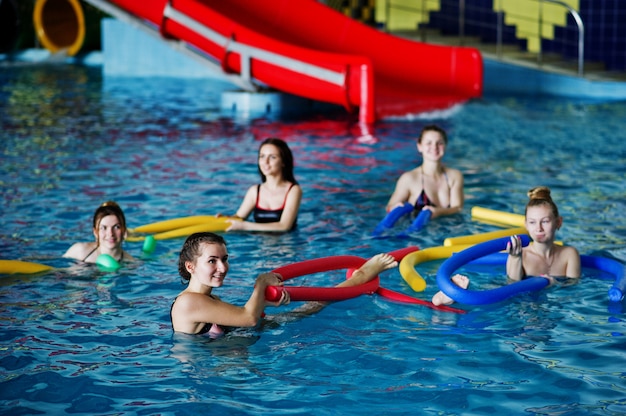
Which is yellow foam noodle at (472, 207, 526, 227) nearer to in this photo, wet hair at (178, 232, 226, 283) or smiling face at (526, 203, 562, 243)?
smiling face at (526, 203, 562, 243)

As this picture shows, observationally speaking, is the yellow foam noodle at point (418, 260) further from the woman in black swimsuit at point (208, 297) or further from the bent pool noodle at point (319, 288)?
the woman in black swimsuit at point (208, 297)

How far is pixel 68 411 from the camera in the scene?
3.47 metres

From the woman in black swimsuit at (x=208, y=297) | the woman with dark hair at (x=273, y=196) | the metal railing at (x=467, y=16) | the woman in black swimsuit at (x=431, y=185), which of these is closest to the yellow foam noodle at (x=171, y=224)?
the woman with dark hair at (x=273, y=196)

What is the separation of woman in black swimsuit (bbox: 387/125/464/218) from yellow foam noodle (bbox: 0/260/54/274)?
2424 millimetres

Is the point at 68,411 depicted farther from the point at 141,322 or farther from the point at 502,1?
the point at 502,1

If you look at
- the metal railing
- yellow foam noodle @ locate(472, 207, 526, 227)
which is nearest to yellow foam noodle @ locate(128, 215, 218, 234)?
yellow foam noodle @ locate(472, 207, 526, 227)

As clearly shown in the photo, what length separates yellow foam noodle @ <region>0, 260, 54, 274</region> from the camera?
16.6 feet

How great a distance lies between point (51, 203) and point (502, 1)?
9588mm

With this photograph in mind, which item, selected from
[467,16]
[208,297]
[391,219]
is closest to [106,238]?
[208,297]

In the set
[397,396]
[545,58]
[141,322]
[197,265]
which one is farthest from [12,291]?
[545,58]

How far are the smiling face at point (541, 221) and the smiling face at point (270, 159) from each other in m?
1.90

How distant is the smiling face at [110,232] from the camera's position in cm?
524

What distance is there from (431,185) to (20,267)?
2.91 m

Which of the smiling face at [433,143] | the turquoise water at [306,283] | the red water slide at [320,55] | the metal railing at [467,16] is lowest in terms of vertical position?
the turquoise water at [306,283]
